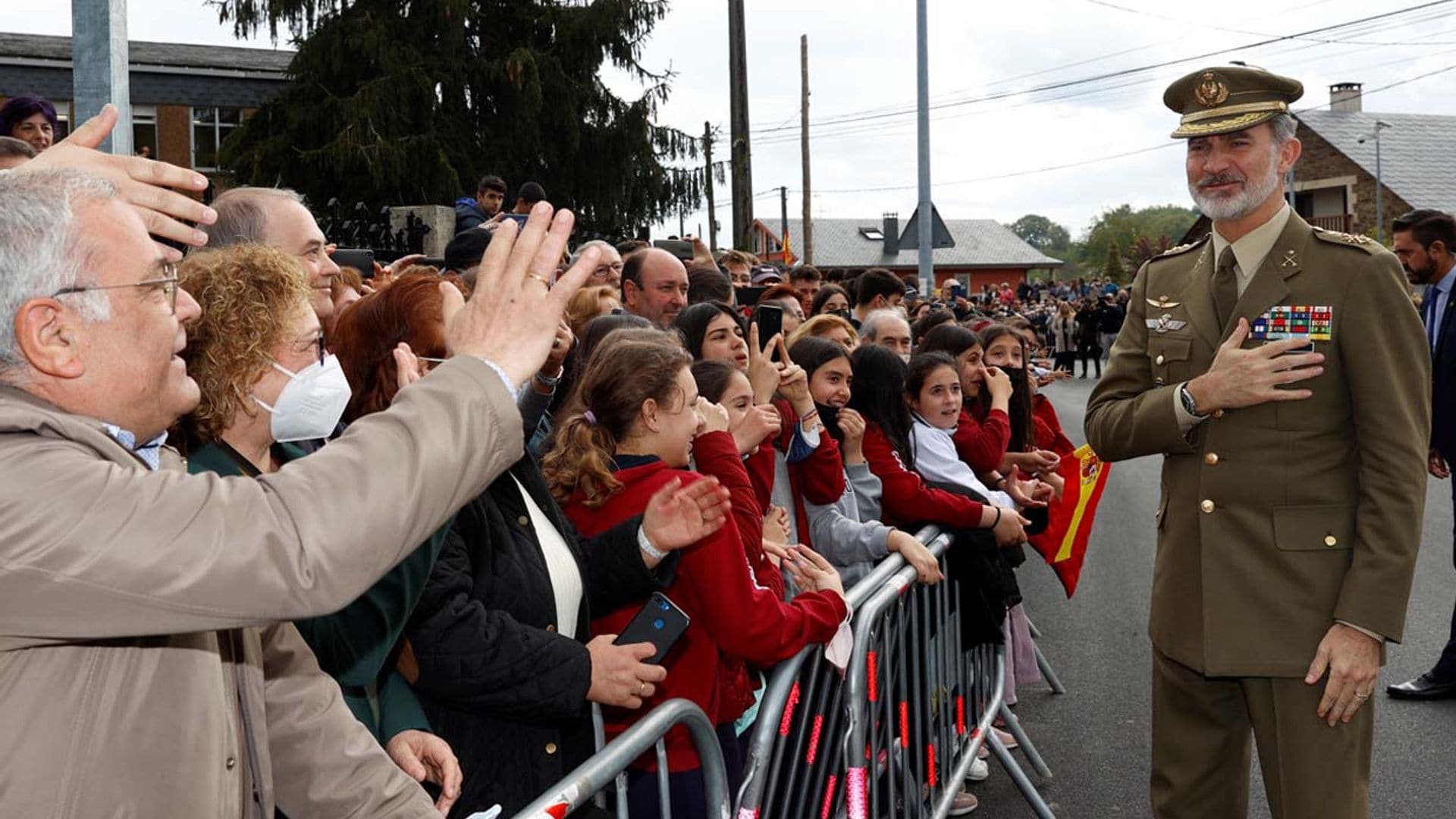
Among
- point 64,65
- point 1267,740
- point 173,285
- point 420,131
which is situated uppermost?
point 64,65

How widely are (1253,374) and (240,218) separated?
109 inches

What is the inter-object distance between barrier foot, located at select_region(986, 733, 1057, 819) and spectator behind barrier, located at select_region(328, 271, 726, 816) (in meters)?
2.47

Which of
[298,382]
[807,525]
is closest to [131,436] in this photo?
[298,382]

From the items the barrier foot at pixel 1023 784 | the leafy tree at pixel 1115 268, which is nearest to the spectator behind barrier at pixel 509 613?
the barrier foot at pixel 1023 784

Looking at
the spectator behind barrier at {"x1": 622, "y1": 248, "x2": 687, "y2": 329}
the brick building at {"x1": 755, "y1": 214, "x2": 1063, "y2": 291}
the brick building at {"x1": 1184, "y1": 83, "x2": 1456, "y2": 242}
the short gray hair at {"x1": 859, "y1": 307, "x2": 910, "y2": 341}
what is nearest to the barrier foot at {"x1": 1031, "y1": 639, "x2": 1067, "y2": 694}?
the short gray hair at {"x1": 859, "y1": 307, "x2": 910, "y2": 341}

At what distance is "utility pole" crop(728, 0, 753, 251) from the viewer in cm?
1711

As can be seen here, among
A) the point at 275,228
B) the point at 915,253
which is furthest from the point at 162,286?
the point at 915,253

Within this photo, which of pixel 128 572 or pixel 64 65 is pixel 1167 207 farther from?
pixel 128 572

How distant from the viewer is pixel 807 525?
4.76 metres

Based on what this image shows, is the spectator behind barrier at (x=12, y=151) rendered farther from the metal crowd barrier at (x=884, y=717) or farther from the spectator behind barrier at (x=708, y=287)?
the metal crowd barrier at (x=884, y=717)

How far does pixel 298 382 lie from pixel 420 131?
81.7 feet

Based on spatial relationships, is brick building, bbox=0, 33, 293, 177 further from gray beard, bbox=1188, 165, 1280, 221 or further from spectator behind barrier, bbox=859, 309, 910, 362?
gray beard, bbox=1188, 165, 1280, 221

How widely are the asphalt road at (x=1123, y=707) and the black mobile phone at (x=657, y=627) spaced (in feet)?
9.38

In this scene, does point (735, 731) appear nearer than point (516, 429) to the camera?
No
